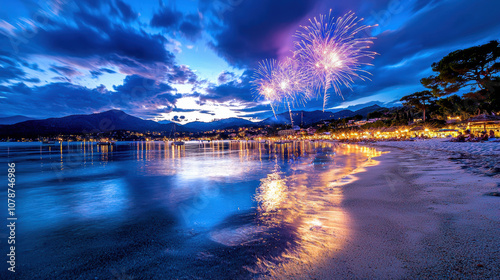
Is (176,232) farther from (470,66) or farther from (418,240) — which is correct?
(470,66)

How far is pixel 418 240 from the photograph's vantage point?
4121 mm

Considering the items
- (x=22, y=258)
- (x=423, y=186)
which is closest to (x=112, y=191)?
(x=22, y=258)

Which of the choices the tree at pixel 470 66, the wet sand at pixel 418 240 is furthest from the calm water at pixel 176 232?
the tree at pixel 470 66

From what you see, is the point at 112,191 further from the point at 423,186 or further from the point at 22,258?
the point at 423,186

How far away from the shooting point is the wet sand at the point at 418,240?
320cm

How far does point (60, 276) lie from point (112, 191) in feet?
28.5

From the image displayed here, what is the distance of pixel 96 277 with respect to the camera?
373cm

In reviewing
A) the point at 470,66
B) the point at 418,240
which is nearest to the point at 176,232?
the point at 418,240

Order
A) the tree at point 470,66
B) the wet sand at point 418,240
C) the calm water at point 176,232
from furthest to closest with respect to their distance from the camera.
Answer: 1. the tree at point 470,66
2. the calm water at point 176,232
3. the wet sand at point 418,240

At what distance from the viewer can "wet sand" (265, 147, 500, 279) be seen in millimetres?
3199

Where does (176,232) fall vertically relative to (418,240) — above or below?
below

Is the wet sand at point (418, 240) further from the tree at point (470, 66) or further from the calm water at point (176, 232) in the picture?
the tree at point (470, 66)

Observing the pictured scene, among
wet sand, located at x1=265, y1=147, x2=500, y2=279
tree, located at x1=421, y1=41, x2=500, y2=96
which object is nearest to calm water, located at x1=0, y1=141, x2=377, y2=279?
wet sand, located at x1=265, y1=147, x2=500, y2=279

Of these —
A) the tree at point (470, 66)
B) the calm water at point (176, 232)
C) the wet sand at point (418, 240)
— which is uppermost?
the tree at point (470, 66)
